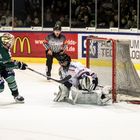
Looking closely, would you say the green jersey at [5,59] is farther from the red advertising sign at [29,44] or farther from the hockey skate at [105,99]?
the red advertising sign at [29,44]

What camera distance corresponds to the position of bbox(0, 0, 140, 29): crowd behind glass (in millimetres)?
12487

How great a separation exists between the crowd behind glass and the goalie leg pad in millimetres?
5098

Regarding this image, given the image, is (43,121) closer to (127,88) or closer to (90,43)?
(127,88)

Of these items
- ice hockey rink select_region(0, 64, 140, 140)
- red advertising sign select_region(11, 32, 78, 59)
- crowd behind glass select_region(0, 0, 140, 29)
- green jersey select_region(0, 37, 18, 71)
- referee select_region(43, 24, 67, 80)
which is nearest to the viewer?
ice hockey rink select_region(0, 64, 140, 140)

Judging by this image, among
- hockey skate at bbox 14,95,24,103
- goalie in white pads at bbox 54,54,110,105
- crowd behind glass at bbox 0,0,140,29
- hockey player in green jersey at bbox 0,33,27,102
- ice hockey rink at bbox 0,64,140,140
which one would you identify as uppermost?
crowd behind glass at bbox 0,0,140,29

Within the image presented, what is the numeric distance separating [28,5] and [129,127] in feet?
28.3

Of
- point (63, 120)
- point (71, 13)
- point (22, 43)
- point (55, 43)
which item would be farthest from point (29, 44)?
point (63, 120)

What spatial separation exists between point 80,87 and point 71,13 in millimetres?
6413

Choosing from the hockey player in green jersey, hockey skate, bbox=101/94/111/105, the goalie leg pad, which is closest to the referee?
Result: the goalie leg pad

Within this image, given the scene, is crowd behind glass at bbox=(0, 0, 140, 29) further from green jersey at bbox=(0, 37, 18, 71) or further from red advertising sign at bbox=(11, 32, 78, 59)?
green jersey at bbox=(0, 37, 18, 71)

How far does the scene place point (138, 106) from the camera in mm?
6965

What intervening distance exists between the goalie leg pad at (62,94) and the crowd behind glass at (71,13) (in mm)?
5098

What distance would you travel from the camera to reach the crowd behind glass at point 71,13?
12487 mm

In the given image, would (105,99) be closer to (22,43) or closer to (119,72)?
(119,72)
